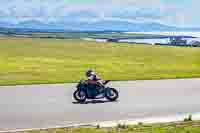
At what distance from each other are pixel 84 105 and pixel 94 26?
393 cm

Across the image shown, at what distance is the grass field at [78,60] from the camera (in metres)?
13.5

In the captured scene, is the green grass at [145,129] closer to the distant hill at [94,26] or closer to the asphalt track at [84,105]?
the asphalt track at [84,105]

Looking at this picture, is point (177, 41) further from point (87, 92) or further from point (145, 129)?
point (145, 129)

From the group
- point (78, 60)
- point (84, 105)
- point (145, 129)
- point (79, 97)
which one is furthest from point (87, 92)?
point (145, 129)

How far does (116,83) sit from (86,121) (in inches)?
240

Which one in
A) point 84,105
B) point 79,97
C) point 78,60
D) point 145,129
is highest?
point 78,60

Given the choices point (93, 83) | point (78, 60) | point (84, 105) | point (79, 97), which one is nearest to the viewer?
point (84, 105)

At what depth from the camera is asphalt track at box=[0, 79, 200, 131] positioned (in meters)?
8.96

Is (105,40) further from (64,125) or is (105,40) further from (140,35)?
(64,125)

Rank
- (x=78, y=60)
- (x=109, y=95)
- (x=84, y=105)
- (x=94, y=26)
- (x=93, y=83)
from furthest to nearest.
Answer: (x=94, y=26) → (x=78, y=60) → (x=109, y=95) → (x=93, y=83) → (x=84, y=105)

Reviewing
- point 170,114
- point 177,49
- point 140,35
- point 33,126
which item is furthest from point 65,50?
point 33,126

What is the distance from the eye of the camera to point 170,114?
9.74 meters

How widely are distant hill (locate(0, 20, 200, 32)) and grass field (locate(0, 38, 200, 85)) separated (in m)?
0.37

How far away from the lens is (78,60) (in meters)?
13.9
